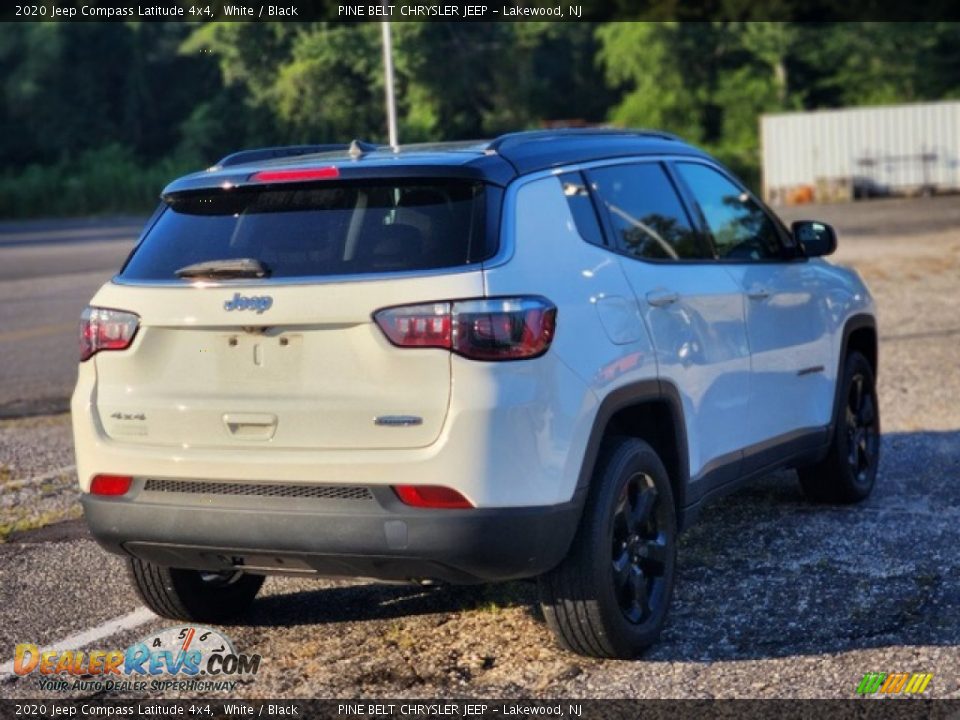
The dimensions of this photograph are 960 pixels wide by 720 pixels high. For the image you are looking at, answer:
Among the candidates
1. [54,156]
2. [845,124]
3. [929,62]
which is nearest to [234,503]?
[845,124]

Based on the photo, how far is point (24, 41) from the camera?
6153cm

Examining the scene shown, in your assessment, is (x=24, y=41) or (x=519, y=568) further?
(x=24, y=41)

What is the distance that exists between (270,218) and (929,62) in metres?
62.9

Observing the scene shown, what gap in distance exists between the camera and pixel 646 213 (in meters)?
5.88

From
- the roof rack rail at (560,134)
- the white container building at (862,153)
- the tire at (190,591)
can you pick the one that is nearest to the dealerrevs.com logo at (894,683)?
the roof rack rail at (560,134)

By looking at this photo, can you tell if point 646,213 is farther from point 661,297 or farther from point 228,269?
point 228,269

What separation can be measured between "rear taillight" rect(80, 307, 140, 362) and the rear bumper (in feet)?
1.74

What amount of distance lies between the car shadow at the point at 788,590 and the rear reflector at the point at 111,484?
0.97m

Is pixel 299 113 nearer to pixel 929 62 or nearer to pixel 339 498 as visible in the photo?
pixel 929 62

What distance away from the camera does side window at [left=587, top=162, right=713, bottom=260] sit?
18.4 ft

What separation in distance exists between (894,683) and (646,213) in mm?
2034

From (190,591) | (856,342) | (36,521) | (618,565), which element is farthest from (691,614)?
(36,521)

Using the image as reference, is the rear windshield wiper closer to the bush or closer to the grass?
the grass

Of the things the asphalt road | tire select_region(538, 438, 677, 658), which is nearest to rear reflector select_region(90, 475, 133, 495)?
tire select_region(538, 438, 677, 658)
